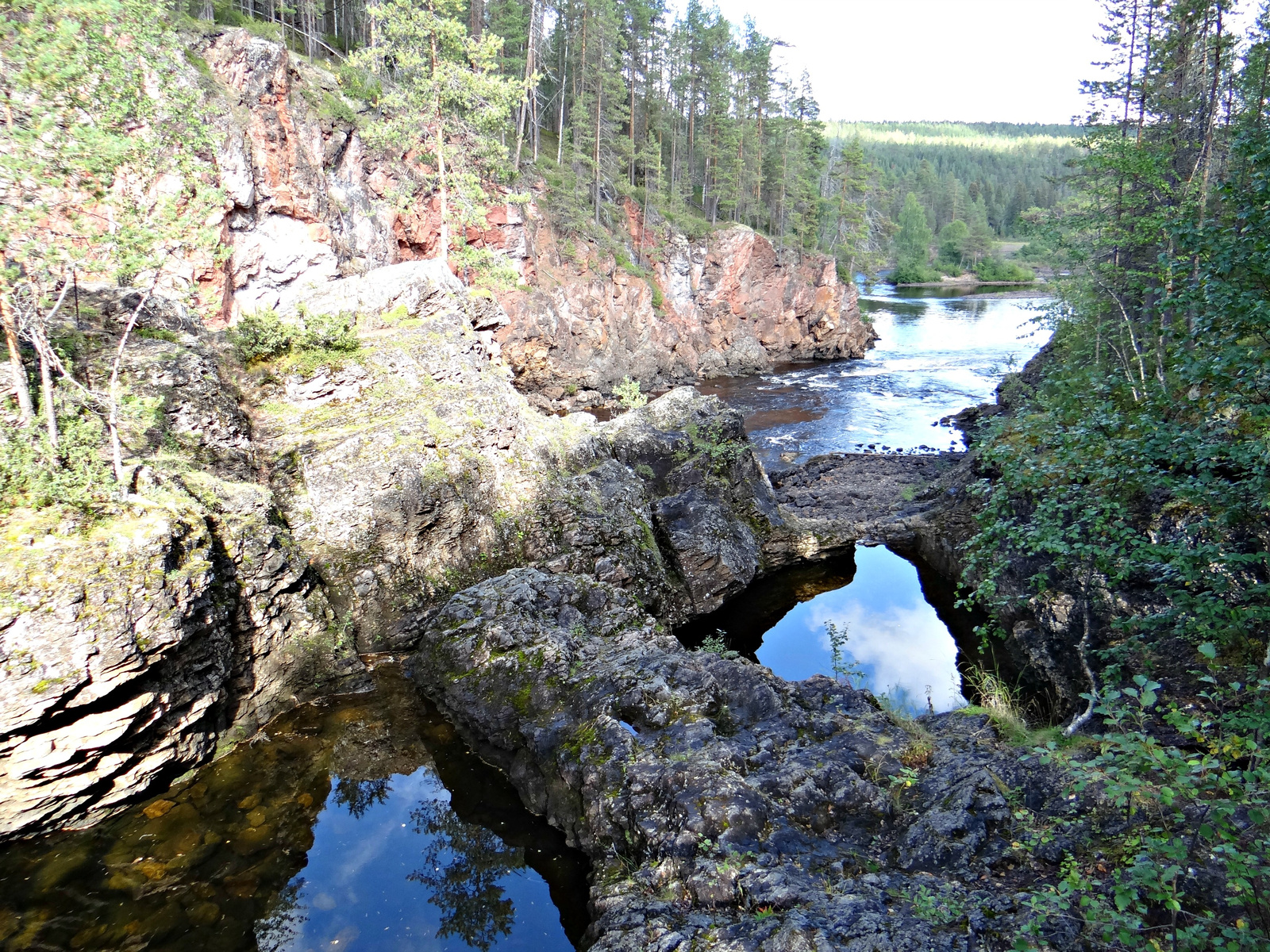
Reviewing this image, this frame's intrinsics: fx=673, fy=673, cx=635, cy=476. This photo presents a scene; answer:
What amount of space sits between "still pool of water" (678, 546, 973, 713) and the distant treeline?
7208 centimetres

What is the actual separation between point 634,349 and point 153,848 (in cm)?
4018

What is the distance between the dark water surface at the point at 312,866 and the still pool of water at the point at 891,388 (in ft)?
76.3

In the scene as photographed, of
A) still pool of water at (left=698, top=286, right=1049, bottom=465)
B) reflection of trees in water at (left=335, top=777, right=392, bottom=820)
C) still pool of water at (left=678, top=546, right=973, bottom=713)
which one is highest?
still pool of water at (left=698, top=286, right=1049, bottom=465)

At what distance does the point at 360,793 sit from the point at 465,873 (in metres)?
2.12

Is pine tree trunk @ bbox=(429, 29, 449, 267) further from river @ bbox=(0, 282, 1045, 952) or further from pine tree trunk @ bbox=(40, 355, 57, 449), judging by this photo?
river @ bbox=(0, 282, 1045, 952)

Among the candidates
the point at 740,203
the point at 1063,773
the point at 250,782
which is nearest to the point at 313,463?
the point at 250,782

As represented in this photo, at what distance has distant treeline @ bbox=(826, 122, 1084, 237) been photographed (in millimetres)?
112000

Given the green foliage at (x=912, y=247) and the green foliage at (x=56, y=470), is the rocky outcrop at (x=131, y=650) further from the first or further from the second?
the green foliage at (x=912, y=247)

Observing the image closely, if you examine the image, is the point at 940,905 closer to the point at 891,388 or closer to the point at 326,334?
the point at 326,334

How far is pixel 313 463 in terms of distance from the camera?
→ 12.5 m

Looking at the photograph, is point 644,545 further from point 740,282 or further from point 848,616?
point 740,282

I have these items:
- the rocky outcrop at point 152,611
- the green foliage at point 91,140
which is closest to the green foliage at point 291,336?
the rocky outcrop at point 152,611

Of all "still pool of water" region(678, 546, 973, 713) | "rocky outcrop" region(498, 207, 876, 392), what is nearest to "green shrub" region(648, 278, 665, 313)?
"rocky outcrop" region(498, 207, 876, 392)

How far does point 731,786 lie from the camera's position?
746 centimetres
